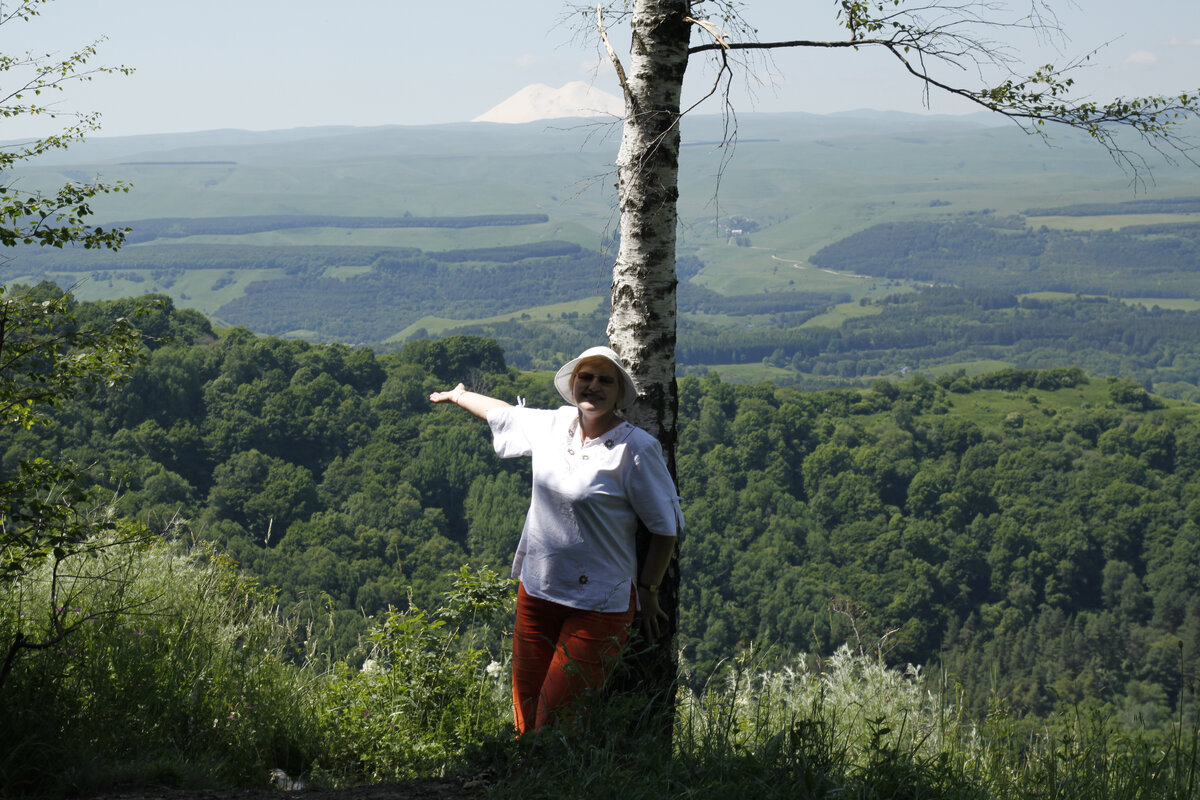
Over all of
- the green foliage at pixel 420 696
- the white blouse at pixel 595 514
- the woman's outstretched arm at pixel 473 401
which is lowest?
the green foliage at pixel 420 696

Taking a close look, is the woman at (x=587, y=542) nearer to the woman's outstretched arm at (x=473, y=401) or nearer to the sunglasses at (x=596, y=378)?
the sunglasses at (x=596, y=378)

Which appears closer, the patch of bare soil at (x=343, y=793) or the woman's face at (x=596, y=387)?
the patch of bare soil at (x=343, y=793)

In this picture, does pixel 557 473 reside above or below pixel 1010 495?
above

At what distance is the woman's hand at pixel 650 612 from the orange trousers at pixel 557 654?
1.4 inches

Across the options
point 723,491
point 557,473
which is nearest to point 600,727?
point 557,473

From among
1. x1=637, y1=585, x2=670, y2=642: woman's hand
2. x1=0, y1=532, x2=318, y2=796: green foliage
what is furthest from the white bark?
x1=0, y1=532, x2=318, y2=796: green foliage

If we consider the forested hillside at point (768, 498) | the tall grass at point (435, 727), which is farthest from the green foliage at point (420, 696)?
the forested hillside at point (768, 498)

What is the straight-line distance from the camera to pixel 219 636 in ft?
12.0

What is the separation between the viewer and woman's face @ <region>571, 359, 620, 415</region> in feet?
9.86

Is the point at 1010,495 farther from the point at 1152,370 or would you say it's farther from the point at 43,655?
the point at 1152,370

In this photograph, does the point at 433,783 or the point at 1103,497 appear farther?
the point at 1103,497

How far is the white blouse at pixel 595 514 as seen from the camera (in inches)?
113

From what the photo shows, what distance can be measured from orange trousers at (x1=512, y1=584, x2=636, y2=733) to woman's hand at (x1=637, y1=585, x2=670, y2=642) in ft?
0.12

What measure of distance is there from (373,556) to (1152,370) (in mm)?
139285
